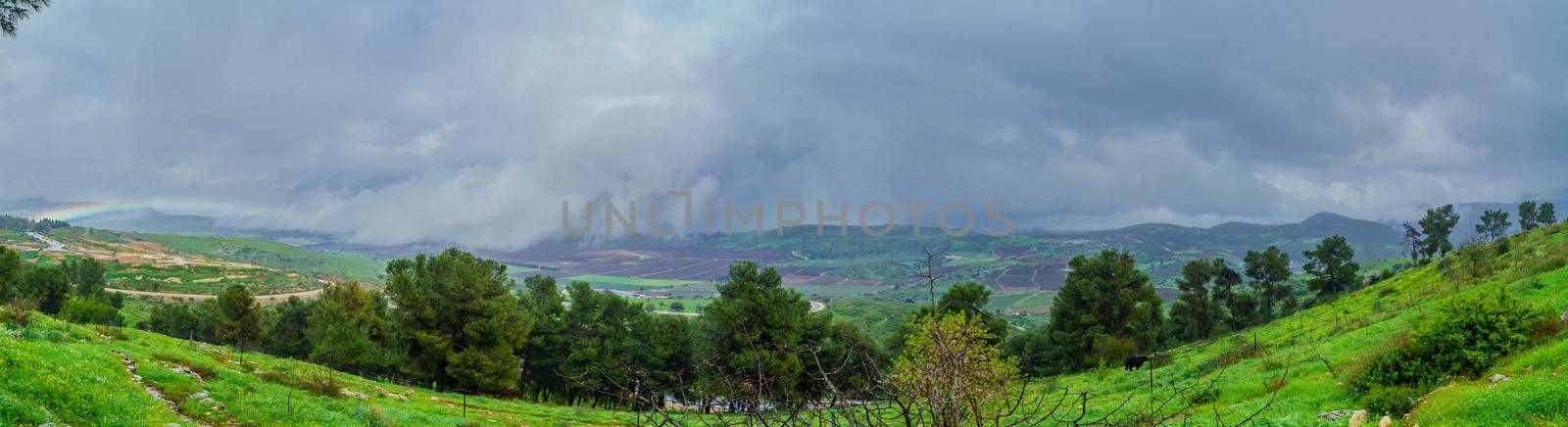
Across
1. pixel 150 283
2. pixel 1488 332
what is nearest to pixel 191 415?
pixel 1488 332

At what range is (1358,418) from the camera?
12.1 m

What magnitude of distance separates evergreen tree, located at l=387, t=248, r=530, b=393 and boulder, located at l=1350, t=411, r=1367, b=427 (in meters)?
44.8

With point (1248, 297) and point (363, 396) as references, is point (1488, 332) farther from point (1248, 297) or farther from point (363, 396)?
point (1248, 297)

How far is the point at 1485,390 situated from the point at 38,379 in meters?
24.6

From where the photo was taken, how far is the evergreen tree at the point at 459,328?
43.6 m

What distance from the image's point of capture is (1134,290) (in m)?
56.9

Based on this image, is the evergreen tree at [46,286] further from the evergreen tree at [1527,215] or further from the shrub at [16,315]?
the evergreen tree at [1527,215]

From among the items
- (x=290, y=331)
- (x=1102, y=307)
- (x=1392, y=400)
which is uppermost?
(x=1392, y=400)

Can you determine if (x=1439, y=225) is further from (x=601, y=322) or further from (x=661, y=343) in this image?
(x=601, y=322)

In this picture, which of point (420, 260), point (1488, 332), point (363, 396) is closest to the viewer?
point (1488, 332)

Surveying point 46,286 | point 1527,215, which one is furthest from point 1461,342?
point 1527,215

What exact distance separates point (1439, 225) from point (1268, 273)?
33.8 meters

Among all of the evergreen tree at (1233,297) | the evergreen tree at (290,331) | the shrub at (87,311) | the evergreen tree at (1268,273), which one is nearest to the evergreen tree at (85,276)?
the shrub at (87,311)

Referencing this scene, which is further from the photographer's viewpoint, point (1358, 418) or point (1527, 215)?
point (1527, 215)
